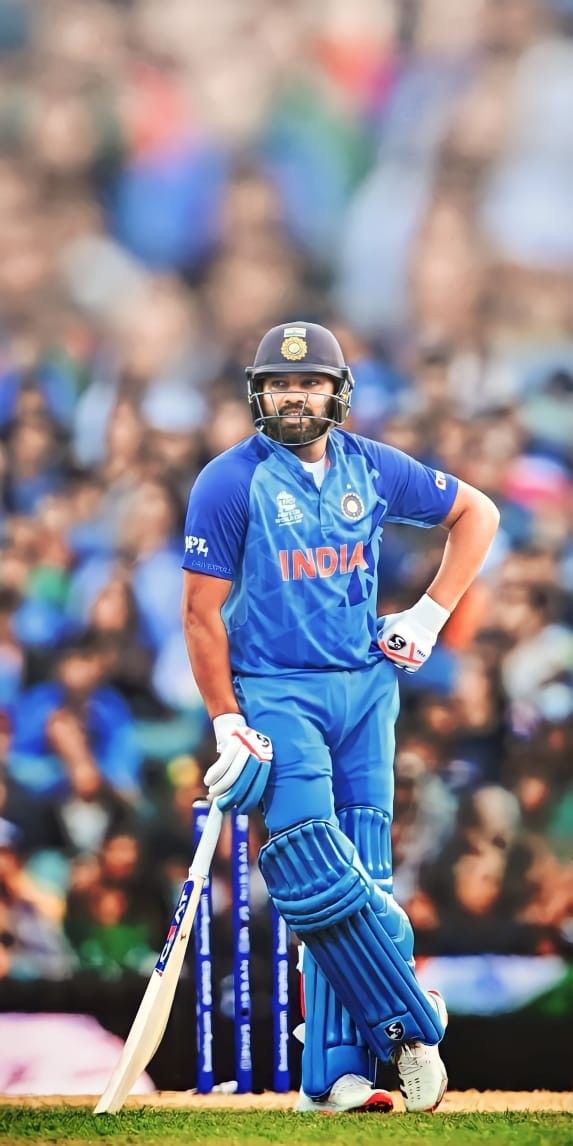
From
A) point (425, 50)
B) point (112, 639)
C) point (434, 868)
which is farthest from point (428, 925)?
point (425, 50)

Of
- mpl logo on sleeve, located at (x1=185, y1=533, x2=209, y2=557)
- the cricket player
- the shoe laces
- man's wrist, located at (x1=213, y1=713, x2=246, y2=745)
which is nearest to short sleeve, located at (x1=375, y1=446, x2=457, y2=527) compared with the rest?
the cricket player

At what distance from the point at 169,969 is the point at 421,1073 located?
605mm

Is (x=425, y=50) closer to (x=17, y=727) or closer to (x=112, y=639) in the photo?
(x=112, y=639)

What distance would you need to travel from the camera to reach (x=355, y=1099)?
3.47 meters

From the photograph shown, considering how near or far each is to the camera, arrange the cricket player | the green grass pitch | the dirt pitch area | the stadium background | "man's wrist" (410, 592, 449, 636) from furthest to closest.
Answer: the stadium background → the dirt pitch area → "man's wrist" (410, 592, 449, 636) → the cricket player → the green grass pitch

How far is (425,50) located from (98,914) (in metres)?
2.25

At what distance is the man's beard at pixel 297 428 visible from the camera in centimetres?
349

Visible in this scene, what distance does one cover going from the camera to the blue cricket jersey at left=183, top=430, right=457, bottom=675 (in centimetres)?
346

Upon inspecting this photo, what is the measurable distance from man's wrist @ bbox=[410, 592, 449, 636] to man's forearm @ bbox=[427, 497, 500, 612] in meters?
0.04

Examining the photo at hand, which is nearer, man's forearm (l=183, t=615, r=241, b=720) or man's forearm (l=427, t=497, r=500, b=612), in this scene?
man's forearm (l=183, t=615, r=241, b=720)

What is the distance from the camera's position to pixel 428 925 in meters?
3.84

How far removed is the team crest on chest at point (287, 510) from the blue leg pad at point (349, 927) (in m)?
0.66

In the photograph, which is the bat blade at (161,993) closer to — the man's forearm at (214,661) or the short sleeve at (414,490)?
the man's forearm at (214,661)

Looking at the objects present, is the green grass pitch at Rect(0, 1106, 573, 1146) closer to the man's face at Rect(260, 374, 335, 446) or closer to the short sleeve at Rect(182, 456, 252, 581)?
the short sleeve at Rect(182, 456, 252, 581)
